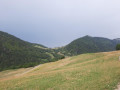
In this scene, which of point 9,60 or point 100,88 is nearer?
point 100,88

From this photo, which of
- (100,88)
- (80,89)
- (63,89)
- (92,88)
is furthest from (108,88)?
(63,89)

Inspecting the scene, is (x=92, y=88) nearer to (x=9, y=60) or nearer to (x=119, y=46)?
(x=119, y=46)

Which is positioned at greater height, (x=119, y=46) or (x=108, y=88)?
(x=119, y=46)

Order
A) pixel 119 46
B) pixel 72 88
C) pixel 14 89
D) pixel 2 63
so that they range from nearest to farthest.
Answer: pixel 72 88 < pixel 14 89 < pixel 119 46 < pixel 2 63

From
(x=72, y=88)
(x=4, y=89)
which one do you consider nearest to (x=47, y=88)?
(x=72, y=88)

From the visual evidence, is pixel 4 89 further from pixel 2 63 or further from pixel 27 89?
pixel 2 63

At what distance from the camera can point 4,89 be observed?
16.4 metres

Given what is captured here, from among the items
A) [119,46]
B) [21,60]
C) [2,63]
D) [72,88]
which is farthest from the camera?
[21,60]

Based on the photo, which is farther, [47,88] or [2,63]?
[2,63]

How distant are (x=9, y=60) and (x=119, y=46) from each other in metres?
174

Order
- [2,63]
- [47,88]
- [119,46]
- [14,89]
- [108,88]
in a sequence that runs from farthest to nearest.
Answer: [2,63], [119,46], [14,89], [47,88], [108,88]

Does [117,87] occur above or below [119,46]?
below

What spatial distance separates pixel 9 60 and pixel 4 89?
19543 centimetres

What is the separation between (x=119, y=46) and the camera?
276ft
